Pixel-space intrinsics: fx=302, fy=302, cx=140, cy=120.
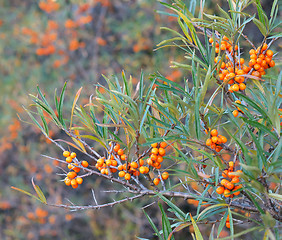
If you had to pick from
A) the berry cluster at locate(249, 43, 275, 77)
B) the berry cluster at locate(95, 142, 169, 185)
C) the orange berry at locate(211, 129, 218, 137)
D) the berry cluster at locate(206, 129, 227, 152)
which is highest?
the berry cluster at locate(249, 43, 275, 77)

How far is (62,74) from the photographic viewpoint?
2.64 meters

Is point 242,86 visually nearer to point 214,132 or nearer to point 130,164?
point 214,132

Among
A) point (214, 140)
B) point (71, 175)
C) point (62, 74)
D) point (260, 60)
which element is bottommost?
point (62, 74)

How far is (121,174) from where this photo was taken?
1.83ft

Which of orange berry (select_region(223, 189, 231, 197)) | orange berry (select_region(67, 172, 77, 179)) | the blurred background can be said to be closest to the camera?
orange berry (select_region(223, 189, 231, 197))

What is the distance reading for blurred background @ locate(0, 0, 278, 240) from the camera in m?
2.28

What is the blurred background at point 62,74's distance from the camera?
2.28 m

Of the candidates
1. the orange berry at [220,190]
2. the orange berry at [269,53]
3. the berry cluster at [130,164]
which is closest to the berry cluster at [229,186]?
the orange berry at [220,190]

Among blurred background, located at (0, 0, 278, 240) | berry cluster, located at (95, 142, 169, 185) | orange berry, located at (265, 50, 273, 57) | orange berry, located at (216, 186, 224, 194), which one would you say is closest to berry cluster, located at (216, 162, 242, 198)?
orange berry, located at (216, 186, 224, 194)

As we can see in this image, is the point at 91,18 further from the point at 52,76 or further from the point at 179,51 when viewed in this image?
the point at 179,51

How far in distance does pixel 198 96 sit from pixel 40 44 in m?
2.55

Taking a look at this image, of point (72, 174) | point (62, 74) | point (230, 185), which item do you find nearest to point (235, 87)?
point (230, 185)

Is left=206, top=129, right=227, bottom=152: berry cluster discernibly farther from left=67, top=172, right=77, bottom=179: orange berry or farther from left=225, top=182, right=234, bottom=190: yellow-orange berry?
left=67, top=172, right=77, bottom=179: orange berry

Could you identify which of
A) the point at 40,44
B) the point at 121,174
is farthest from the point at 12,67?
the point at 121,174
